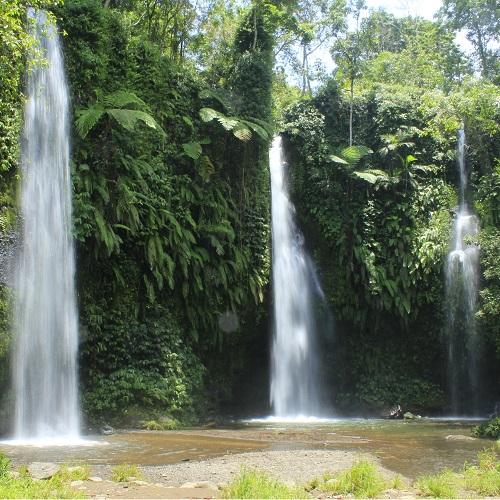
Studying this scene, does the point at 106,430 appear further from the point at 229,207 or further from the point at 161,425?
the point at 229,207

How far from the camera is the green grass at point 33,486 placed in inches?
241

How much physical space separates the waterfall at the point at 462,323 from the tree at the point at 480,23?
1826cm

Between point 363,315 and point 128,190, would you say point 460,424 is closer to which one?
point 363,315

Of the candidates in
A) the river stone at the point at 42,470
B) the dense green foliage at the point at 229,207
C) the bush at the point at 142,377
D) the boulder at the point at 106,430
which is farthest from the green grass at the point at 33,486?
the bush at the point at 142,377

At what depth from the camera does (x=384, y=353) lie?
20.2 metres

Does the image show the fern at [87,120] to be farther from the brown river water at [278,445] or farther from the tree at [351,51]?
the tree at [351,51]

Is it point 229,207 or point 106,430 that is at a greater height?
point 229,207

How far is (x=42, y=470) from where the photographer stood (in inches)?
320

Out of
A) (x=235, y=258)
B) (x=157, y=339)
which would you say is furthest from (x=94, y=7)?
(x=157, y=339)

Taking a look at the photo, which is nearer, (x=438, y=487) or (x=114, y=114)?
(x=438, y=487)

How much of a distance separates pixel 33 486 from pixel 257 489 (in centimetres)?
234

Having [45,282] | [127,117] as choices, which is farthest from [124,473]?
[127,117]

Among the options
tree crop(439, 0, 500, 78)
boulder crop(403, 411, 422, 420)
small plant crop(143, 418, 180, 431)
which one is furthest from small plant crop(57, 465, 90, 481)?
tree crop(439, 0, 500, 78)

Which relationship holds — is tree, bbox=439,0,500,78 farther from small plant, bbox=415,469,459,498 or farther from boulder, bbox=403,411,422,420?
small plant, bbox=415,469,459,498
